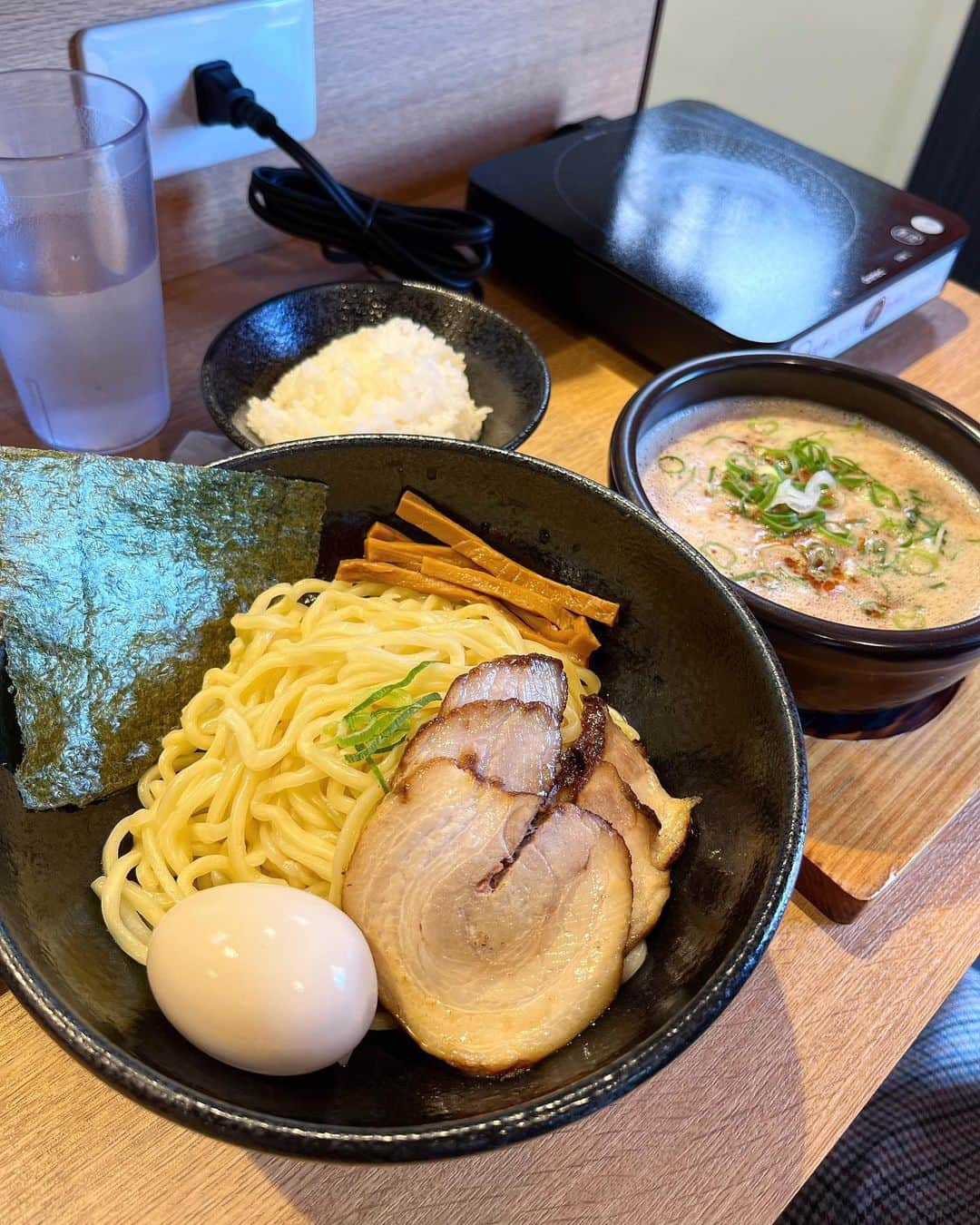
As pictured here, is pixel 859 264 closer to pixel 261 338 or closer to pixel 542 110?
pixel 542 110

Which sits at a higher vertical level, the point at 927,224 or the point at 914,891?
the point at 927,224

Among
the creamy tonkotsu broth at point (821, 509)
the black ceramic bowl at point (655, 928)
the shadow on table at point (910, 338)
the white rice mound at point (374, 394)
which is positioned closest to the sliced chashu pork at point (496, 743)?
the black ceramic bowl at point (655, 928)

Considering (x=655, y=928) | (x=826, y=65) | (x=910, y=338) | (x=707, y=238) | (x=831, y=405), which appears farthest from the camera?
(x=826, y=65)

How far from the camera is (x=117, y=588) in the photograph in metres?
0.78

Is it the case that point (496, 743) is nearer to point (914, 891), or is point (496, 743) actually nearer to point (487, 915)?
point (487, 915)

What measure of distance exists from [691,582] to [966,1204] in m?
0.79

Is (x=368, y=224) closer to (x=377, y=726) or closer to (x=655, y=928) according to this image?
(x=377, y=726)

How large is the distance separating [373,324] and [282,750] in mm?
712

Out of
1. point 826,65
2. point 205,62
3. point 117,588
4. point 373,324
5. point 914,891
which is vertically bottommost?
point 826,65

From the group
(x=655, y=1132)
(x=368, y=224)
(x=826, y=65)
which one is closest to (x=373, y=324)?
(x=368, y=224)

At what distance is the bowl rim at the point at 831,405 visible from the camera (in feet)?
2.77

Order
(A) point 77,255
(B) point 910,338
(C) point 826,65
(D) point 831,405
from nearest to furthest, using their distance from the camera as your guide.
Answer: (A) point 77,255 < (D) point 831,405 < (B) point 910,338 < (C) point 826,65

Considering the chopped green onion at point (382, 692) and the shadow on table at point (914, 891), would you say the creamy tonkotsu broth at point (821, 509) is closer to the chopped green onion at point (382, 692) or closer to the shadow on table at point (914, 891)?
the shadow on table at point (914, 891)

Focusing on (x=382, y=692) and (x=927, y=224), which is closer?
(x=382, y=692)
